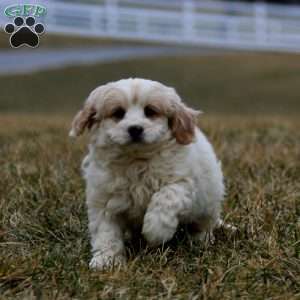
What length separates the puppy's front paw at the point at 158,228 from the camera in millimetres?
3916

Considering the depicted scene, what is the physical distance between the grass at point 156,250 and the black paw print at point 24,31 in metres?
0.95

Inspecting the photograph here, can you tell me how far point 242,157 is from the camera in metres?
6.66

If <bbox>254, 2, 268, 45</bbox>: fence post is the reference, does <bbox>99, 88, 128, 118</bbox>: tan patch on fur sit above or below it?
above

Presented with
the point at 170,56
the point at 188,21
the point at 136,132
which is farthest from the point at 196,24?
the point at 136,132

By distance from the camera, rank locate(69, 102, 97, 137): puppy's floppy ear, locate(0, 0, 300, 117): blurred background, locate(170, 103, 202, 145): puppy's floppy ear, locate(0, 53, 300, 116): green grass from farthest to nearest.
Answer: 1. locate(0, 0, 300, 117): blurred background
2. locate(0, 53, 300, 116): green grass
3. locate(69, 102, 97, 137): puppy's floppy ear
4. locate(170, 103, 202, 145): puppy's floppy ear

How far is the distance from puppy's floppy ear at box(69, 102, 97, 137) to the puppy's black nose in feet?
1.17

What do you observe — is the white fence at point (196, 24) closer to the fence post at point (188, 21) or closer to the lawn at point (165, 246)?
the fence post at point (188, 21)

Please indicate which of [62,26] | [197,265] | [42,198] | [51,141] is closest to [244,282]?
[197,265]

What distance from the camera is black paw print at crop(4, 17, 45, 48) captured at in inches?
197

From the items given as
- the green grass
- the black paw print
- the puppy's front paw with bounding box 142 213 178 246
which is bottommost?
the green grass

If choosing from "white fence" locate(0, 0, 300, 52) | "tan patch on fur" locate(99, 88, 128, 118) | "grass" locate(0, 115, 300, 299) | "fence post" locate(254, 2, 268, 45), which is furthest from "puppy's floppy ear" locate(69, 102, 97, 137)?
"fence post" locate(254, 2, 268, 45)

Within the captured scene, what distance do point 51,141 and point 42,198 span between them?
2939 millimetres

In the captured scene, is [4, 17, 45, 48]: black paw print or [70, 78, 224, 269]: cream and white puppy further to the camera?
[4, 17, 45, 48]: black paw print

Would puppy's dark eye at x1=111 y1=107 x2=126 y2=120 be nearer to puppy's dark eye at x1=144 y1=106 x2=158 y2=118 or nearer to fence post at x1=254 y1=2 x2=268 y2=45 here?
puppy's dark eye at x1=144 y1=106 x2=158 y2=118
